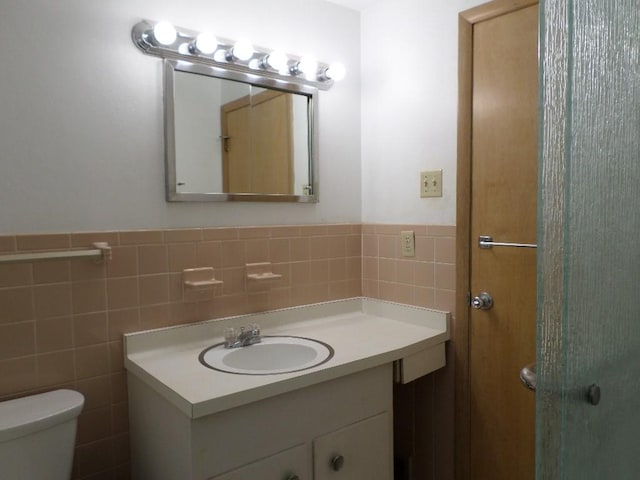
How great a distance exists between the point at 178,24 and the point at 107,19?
0.23 meters

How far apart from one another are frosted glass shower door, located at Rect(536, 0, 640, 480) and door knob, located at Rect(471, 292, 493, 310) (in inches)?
34.3

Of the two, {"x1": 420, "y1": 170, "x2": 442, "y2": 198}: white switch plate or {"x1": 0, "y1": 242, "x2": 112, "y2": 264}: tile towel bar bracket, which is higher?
{"x1": 420, "y1": 170, "x2": 442, "y2": 198}: white switch plate

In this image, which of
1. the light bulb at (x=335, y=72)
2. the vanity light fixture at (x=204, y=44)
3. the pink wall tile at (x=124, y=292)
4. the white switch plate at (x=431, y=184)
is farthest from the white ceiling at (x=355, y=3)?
the pink wall tile at (x=124, y=292)

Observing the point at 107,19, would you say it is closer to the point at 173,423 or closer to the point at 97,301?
the point at 97,301

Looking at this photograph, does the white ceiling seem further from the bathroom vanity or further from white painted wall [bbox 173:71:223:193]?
the bathroom vanity

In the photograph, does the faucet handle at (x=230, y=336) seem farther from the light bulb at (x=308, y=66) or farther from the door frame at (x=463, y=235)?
the light bulb at (x=308, y=66)

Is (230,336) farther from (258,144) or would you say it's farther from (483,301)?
(483,301)

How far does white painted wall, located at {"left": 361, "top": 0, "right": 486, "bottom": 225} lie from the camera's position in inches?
70.9

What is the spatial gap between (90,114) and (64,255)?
1.46 ft

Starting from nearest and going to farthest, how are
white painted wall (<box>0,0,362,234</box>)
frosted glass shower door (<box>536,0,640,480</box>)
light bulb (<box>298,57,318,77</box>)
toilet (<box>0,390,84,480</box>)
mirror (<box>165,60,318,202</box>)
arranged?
frosted glass shower door (<box>536,0,640,480</box>) < toilet (<box>0,390,84,480</box>) < white painted wall (<box>0,0,362,234</box>) < mirror (<box>165,60,318,202</box>) < light bulb (<box>298,57,318,77</box>)

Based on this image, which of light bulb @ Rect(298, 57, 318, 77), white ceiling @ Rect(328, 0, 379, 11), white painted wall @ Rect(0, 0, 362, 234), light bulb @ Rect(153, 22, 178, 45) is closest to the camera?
white painted wall @ Rect(0, 0, 362, 234)

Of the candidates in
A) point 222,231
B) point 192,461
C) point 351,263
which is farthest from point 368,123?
point 192,461

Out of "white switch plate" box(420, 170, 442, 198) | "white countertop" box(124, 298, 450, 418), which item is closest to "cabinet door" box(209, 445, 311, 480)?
"white countertop" box(124, 298, 450, 418)

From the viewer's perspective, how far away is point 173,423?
1.27 m
